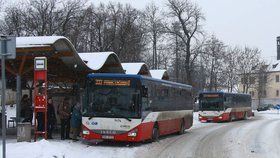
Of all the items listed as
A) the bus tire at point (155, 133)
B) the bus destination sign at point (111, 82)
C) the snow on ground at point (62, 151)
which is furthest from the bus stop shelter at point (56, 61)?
the bus tire at point (155, 133)

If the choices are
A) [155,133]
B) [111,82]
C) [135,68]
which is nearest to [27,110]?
[111,82]

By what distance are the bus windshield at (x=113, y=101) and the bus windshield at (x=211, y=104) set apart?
86.3 feet

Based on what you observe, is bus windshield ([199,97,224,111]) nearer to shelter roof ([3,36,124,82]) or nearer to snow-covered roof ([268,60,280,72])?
shelter roof ([3,36,124,82])

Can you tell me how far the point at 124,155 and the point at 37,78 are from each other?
4582mm

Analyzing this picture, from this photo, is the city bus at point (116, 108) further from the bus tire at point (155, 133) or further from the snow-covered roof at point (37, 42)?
the snow-covered roof at point (37, 42)

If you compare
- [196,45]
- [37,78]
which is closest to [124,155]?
[37,78]

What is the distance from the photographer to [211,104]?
46.0 metres

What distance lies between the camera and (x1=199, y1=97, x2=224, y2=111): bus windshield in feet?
150

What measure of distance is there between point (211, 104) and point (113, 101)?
26.9 meters

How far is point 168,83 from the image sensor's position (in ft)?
82.1

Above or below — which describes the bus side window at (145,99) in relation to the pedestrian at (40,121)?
above

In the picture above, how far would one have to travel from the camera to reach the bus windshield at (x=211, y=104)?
4559 centimetres

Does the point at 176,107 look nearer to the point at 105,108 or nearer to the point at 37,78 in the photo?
the point at 105,108

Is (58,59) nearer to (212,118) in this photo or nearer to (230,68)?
(212,118)
